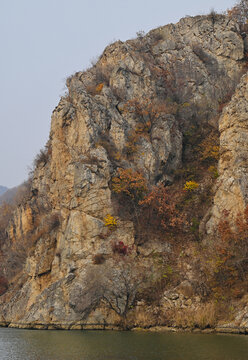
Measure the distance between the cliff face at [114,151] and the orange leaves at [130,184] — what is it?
95 centimetres

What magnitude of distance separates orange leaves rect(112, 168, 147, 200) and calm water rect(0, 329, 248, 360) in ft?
55.2

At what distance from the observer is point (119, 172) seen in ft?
145

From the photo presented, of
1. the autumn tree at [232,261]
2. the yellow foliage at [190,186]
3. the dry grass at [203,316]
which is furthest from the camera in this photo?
the yellow foliage at [190,186]

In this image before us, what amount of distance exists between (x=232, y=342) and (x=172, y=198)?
69.5ft

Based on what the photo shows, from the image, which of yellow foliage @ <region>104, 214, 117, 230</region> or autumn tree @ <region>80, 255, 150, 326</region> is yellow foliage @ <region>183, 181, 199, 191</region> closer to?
yellow foliage @ <region>104, 214, 117, 230</region>

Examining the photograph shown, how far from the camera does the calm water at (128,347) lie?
20558 millimetres

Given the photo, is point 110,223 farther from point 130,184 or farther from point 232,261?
point 232,261

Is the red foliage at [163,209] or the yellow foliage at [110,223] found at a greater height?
the red foliage at [163,209]

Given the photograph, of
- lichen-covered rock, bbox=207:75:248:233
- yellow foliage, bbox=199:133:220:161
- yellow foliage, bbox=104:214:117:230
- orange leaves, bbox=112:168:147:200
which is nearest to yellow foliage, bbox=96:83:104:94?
orange leaves, bbox=112:168:147:200

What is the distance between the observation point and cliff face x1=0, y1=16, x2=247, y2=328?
38.9 m

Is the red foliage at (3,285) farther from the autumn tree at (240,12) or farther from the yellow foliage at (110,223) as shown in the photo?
the autumn tree at (240,12)

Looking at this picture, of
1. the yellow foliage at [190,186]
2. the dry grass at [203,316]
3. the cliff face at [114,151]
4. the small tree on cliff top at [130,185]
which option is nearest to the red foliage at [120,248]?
the cliff face at [114,151]

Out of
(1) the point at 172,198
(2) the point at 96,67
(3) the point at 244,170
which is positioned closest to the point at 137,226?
(1) the point at 172,198

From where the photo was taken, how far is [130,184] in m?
43.0
